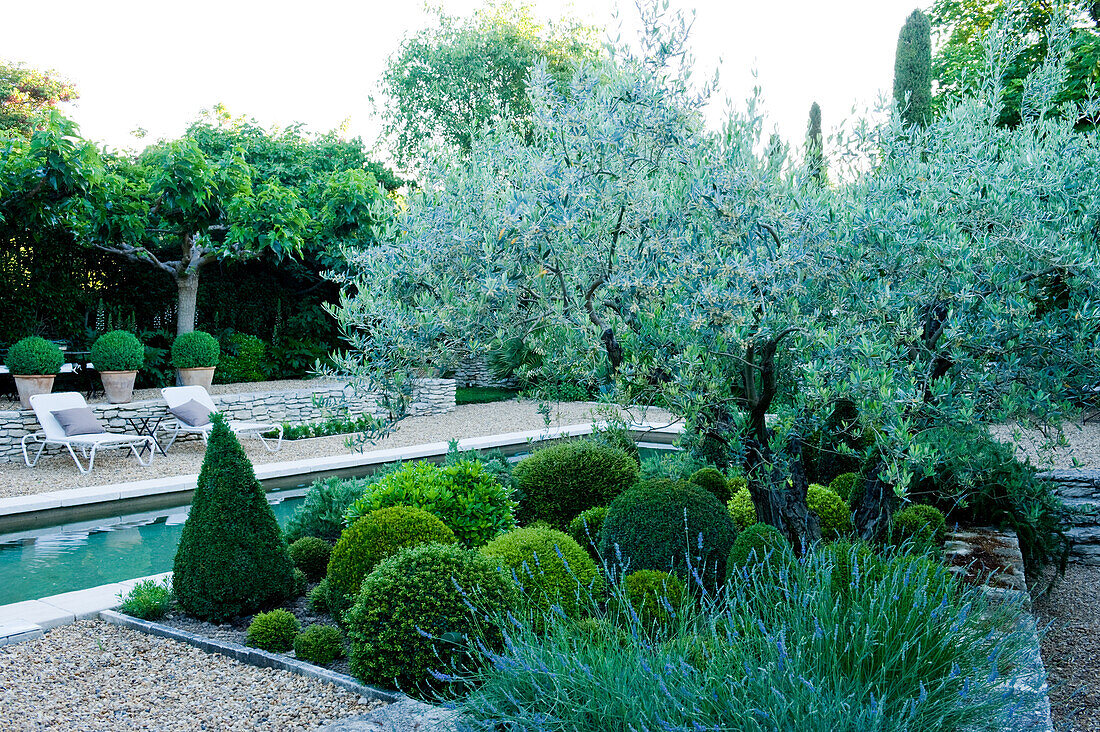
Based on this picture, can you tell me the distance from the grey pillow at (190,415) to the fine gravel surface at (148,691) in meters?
6.87

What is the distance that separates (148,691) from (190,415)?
7.91 meters

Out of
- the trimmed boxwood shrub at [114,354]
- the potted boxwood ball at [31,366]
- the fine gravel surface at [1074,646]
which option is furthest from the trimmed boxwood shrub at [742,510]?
the trimmed boxwood shrub at [114,354]

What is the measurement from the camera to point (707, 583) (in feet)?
15.5

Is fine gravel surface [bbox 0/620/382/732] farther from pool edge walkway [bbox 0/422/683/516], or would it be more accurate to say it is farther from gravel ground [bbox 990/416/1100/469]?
gravel ground [bbox 990/416/1100/469]

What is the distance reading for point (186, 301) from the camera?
51.8ft

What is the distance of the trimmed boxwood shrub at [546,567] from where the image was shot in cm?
399

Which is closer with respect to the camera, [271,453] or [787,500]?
[787,500]

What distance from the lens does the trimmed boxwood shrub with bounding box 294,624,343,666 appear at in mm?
3957

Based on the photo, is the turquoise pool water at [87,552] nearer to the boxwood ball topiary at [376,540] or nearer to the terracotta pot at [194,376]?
the boxwood ball topiary at [376,540]

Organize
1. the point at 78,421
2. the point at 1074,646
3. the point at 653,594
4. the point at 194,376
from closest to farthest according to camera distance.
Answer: the point at 653,594 < the point at 1074,646 < the point at 78,421 < the point at 194,376

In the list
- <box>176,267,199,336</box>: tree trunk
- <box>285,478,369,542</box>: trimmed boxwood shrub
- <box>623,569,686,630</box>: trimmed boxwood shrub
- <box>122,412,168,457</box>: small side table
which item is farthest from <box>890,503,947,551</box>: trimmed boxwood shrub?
<box>176,267,199,336</box>: tree trunk

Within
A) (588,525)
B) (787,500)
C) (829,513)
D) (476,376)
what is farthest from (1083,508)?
(476,376)

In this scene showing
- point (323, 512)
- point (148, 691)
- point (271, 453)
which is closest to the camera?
→ point (148, 691)

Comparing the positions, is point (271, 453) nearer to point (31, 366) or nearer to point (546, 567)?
point (31, 366)
